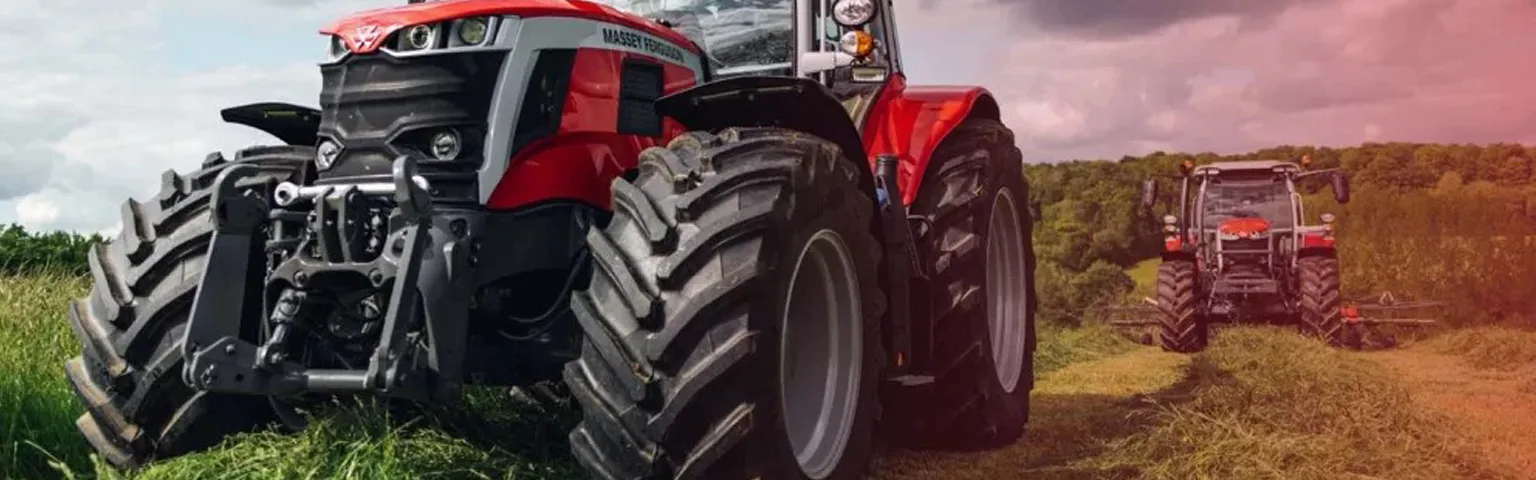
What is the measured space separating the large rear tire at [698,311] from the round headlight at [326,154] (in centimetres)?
105

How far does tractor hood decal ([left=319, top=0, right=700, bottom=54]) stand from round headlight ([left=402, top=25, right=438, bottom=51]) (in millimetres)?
20

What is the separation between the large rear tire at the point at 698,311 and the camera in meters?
3.11

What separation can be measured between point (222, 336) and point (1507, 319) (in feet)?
42.4

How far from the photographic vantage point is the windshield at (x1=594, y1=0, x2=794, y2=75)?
17.7 ft

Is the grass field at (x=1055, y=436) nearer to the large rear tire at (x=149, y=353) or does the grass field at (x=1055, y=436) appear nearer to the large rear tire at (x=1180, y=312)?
the large rear tire at (x=149, y=353)

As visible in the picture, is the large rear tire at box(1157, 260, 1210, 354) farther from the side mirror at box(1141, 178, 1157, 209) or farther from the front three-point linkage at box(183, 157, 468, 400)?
the front three-point linkage at box(183, 157, 468, 400)

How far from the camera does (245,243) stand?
12.2 feet

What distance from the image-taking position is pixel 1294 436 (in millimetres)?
5242

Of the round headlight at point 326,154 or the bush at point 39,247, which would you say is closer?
the round headlight at point 326,154

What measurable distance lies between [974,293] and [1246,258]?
893cm

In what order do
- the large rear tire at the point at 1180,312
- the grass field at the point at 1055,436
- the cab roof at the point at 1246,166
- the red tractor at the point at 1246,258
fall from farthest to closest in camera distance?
the cab roof at the point at 1246,166
the large rear tire at the point at 1180,312
the red tractor at the point at 1246,258
the grass field at the point at 1055,436

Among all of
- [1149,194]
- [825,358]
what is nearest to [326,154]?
[825,358]

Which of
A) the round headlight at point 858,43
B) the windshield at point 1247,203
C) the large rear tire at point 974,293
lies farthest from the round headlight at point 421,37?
the windshield at point 1247,203

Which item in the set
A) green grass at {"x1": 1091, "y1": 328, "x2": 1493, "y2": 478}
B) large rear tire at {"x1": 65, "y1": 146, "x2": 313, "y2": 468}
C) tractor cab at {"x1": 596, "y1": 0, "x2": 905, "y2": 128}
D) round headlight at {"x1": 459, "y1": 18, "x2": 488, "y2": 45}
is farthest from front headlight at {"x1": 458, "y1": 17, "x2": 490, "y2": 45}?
green grass at {"x1": 1091, "y1": 328, "x2": 1493, "y2": 478}
